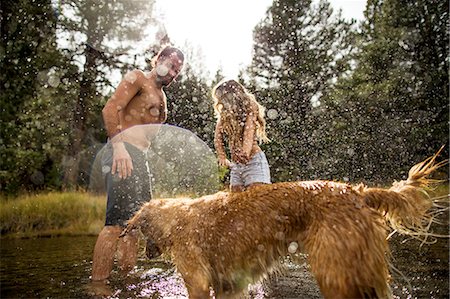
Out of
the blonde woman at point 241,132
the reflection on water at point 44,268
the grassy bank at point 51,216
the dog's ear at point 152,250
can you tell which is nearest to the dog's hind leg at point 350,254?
the dog's ear at point 152,250

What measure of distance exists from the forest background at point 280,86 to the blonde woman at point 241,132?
1151cm

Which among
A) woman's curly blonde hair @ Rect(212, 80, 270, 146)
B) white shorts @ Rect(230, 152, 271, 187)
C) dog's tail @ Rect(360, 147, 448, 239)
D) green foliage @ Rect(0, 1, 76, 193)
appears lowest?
dog's tail @ Rect(360, 147, 448, 239)

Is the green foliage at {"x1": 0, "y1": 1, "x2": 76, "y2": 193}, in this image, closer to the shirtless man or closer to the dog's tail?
the shirtless man

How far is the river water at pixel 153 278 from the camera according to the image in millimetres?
3830

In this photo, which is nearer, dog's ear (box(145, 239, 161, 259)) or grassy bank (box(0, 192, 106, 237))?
dog's ear (box(145, 239, 161, 259))

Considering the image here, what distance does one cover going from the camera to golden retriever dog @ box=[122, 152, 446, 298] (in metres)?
2.56

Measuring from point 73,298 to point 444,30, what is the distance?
A: 22.5 m

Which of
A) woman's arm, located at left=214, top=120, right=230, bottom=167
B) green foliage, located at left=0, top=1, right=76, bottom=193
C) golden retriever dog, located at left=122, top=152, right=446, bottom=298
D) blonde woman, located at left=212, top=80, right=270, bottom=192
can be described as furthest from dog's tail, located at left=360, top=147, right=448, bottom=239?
green foliage, located at left=0, top=1, right=76, bottom=193

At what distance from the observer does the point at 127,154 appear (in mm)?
4230

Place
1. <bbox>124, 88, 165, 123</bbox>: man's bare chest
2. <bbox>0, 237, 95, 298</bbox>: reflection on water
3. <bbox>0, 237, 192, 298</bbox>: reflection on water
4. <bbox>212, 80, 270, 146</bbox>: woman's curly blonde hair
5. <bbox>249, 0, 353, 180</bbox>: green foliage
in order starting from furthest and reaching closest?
<bbox>249, 0, 353, 180</bbox>: green foliage, <bbox>124, 88, 165, 123</bbox>: man's bare chest, <bbox>212, 80, 270, 146</bbox>: woman's curly blonde hair, <bbox>0, 237, 95, 298</bbox>: reflection on water, <bbox>0, 237, 192, 298</bbox>: reflection on water

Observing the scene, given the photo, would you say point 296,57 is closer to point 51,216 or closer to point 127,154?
point 51,216

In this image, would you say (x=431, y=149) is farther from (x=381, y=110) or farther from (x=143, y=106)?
(x=143, y=106)

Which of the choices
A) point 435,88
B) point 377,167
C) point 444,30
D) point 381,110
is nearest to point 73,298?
point 377,167

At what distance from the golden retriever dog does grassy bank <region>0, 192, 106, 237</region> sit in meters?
7.20
